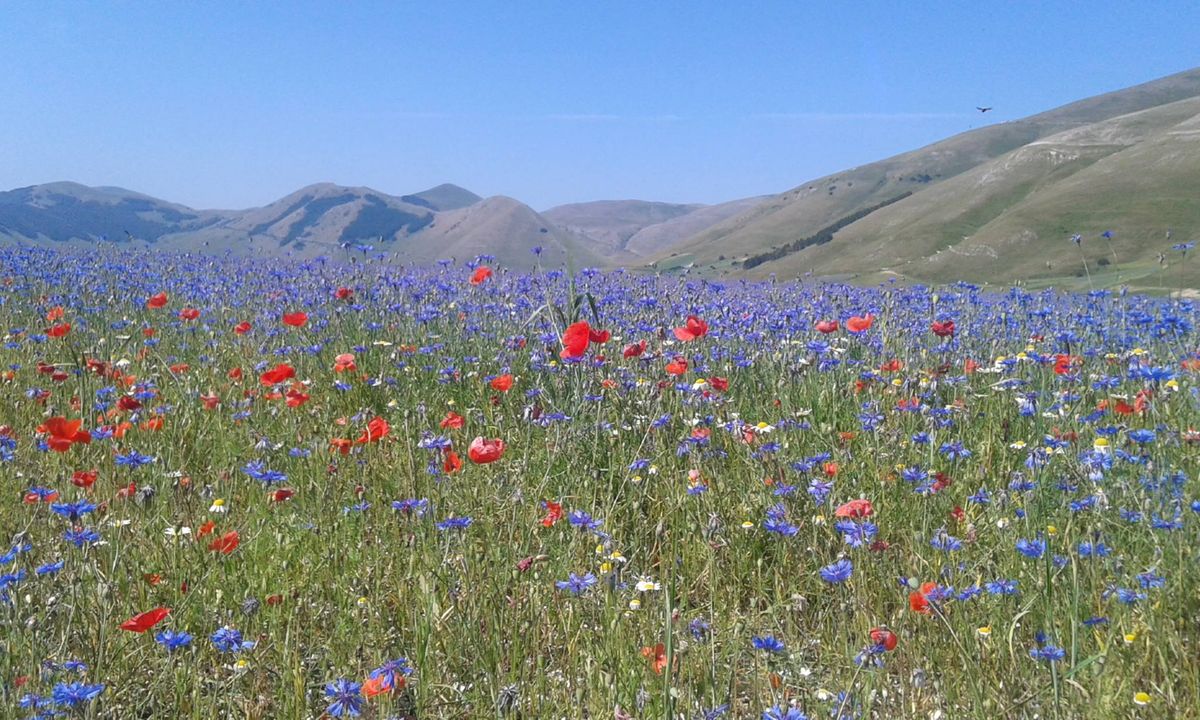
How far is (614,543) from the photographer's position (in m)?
2.70

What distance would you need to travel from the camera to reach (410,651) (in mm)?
2189

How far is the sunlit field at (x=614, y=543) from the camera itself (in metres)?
1.81

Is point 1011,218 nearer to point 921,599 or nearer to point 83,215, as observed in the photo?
point 921,599

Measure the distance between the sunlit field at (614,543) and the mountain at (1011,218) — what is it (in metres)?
14.2

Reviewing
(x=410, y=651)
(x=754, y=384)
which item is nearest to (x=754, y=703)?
(x=410, y=651)

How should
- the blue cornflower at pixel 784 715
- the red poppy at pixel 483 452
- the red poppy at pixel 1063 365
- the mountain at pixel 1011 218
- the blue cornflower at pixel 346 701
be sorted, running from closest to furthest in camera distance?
the blue cornflower at pixel 784 715 < the blue cornflower at pixel 346 701 < the red poppy at pixel 483 452 < the red poppy at pixel 1063 365 < the mountain at pixel 1011 218

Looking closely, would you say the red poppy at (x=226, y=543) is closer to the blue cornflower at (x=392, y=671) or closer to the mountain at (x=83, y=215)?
the blue cornflower at (x=392, y=671)

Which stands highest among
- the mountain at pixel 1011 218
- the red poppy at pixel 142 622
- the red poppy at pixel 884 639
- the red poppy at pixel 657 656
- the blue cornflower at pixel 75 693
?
the mountain at pixel 1011 218

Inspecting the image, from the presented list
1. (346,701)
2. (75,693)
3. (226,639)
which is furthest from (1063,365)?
(75,693)

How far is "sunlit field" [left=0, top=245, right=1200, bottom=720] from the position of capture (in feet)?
5.93

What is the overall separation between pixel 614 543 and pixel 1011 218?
2316 inches

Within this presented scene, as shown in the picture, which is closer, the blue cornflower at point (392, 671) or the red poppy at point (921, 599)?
the blue cornflower at point (392, 671)

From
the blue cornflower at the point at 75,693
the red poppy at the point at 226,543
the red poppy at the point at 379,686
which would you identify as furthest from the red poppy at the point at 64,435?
the red poppy at the point at 379,686

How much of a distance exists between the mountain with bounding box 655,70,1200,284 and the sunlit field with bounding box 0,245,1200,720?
1417 centimetres
